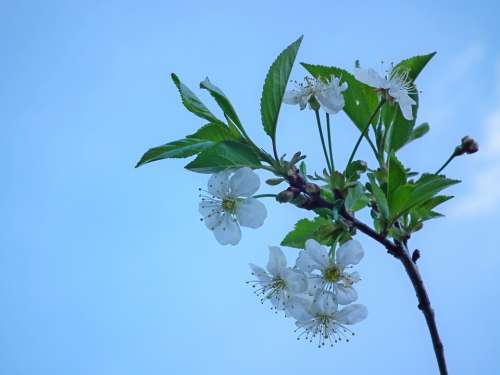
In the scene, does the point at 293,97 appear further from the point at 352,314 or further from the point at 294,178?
the point at 352,314

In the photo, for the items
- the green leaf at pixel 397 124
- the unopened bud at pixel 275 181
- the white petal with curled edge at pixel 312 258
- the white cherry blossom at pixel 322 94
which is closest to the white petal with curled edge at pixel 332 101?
the white cherry blossom at pixel 322 94

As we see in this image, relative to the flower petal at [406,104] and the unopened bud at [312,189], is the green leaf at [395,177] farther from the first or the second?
the flower petal at [406,104]

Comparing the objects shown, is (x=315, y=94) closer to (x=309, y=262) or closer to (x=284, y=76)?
(x=284, y=76)

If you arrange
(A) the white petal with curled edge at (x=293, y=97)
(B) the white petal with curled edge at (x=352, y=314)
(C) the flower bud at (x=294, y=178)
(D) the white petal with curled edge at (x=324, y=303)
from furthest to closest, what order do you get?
(A) the white petal with curled edge at (x=293, y=97), (B) the white petal with curled edge at (x=352, y=314), (D) the white petal with curled edge at (x=324, y=303), (C) the flower bud at (x=294, y=178)

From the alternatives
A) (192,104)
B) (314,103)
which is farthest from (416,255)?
(192,104)

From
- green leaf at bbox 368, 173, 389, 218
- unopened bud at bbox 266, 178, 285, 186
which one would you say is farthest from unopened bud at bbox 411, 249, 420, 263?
unopened bud at bbox 266, 178, 285, 186

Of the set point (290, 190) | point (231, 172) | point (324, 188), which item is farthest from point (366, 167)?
point (231, 172)
